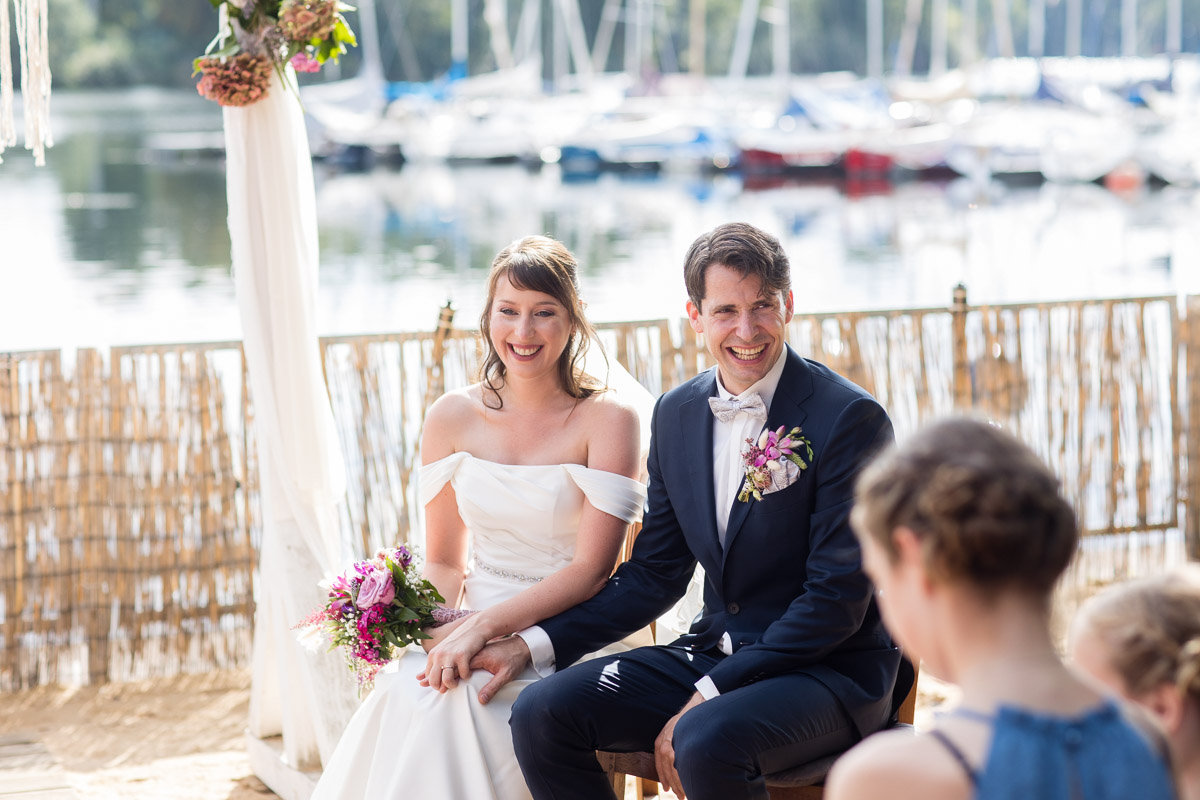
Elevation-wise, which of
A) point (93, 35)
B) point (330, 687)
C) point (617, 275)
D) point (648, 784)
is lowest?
point (648, 784)

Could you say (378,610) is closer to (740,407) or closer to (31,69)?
(740,407)

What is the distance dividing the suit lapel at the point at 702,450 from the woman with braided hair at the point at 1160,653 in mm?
1383

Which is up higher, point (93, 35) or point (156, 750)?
point (93, 35)

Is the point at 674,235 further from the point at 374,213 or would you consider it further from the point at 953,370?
the point at 953,370

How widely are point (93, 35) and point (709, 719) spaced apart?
63.5m

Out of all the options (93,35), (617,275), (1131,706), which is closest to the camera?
(1131,706)

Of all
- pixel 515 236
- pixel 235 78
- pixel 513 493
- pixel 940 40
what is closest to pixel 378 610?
pixel 513 493

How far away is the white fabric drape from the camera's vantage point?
359 centimetres

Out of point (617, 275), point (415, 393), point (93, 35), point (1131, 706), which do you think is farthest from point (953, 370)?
point (93, 35)

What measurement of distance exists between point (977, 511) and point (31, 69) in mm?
3174

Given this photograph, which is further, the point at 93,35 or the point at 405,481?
the point at 93,35

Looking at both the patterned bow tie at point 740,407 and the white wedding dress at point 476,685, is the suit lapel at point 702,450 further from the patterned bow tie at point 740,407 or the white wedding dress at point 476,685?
the white wedding dress at point 476,685

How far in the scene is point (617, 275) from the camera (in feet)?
57.7

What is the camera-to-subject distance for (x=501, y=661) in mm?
2883
